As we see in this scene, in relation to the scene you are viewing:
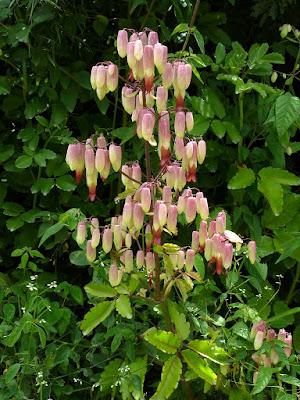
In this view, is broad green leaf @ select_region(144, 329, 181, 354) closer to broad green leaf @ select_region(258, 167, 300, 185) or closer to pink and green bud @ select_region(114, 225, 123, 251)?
pink and green bud @ select_region(114, 225, 123, 251)

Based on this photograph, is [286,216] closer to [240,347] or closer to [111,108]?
[240,347]

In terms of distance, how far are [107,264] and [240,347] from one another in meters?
0.51

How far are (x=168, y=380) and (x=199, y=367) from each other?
0.09 m

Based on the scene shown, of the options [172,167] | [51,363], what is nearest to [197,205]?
[172,167]

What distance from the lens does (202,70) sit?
2574 mm

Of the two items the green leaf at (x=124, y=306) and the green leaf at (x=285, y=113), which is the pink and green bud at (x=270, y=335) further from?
the green leaf at (x=285, y=113)

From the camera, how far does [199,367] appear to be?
1.71 meters

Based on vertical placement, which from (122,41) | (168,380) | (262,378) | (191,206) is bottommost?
(262,378)

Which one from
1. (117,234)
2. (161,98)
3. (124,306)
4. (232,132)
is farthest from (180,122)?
(232,132)

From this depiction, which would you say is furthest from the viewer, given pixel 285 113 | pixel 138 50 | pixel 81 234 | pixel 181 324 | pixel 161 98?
pixel 285 113

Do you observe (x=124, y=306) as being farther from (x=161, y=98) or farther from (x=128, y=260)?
(x=161, y=98)

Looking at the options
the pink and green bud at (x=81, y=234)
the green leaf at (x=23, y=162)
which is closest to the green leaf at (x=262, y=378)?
the pink and green bud at (x=81, y=234)

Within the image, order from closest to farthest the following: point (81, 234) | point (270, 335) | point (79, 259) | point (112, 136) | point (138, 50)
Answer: point (138, 50) → point (81, 234) → point (270, 335) → point (79, 259) → point (112, 136)

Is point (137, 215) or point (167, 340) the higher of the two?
point (137, 215)
